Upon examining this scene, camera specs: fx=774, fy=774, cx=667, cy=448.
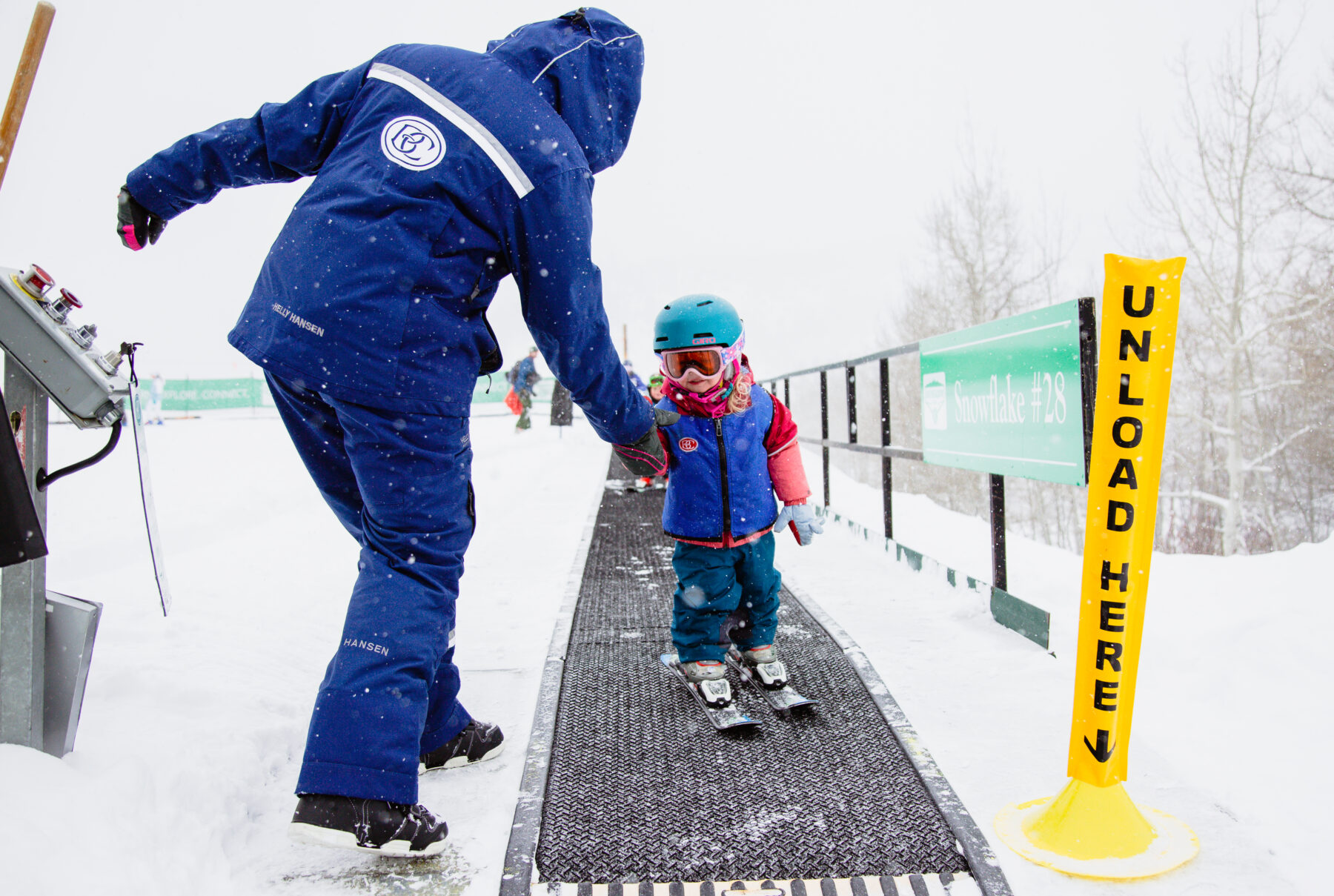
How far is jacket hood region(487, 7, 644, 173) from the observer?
1.55m

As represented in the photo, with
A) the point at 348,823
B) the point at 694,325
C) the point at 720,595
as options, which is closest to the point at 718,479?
the point at 720,595

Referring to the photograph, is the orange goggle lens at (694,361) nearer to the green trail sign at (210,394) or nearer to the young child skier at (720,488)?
the young child skier at (720,488)

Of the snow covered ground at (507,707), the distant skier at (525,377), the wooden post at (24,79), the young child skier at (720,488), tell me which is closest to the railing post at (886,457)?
the snow covered ground at (507,707)

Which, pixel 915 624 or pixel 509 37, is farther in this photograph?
pixel 915 624

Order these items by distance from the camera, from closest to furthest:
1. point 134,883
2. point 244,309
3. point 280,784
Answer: point 134,883
point 244,309
point 280,784

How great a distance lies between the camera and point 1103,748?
145cm

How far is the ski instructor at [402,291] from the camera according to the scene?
1.36 m

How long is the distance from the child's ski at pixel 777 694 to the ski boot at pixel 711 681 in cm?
9

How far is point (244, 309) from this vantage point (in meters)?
1.48

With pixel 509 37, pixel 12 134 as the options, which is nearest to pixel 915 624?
pixel 509 37

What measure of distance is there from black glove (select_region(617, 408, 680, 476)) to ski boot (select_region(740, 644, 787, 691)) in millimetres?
696

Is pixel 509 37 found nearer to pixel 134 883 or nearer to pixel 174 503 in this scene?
pixel 134 883

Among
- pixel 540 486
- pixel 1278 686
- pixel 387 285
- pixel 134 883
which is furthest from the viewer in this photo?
pixel 540 486

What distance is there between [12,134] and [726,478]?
1.78m
